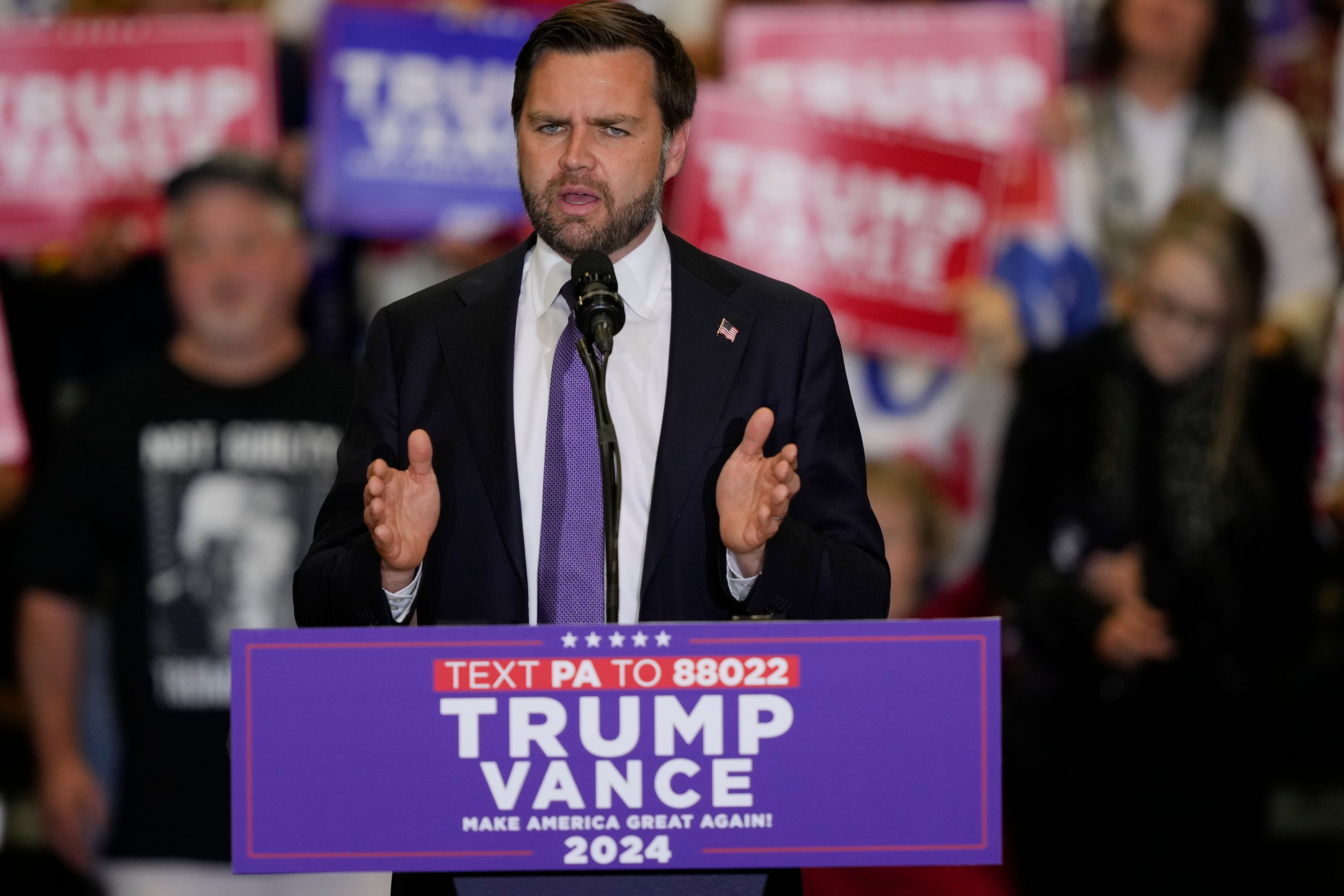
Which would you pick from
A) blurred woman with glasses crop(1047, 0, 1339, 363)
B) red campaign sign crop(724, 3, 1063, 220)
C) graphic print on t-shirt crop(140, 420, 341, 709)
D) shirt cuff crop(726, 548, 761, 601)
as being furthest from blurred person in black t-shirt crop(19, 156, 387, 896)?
blurred woman with glasses crop(1047, 0, 1339, 363)

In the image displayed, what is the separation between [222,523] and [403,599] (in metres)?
1.91

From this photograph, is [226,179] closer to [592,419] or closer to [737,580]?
[592,419]

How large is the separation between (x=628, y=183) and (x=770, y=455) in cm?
37

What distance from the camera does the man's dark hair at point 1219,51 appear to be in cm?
461

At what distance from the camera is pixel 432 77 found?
4375 mm

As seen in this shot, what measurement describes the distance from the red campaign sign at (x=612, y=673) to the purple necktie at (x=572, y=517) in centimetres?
25

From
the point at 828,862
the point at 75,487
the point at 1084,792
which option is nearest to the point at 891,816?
the point at 828,862

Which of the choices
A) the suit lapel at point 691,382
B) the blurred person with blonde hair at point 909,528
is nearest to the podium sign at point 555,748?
the suit lapel at point 691,382

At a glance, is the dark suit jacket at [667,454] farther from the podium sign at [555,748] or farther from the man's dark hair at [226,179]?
the man's dark hair at [226,179]

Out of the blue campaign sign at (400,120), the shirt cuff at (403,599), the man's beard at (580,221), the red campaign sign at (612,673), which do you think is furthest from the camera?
the blue campaign sign at (400,120)

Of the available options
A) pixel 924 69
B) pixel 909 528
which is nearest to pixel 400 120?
pixel 924 69

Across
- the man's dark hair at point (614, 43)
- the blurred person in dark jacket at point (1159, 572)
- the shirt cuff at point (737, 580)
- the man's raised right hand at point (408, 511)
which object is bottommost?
the blurred person in dark jacket at point (1159, 572)

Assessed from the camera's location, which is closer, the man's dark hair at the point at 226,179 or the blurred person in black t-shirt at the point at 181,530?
the blurred person in black t-shirt at the point at 181,530

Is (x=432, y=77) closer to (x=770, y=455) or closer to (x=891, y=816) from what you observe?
(x=770, y=455)
